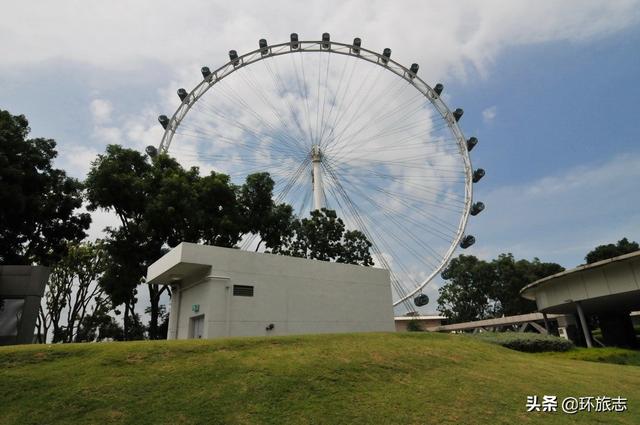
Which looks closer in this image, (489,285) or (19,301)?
(19,301)

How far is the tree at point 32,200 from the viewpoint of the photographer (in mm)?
24266

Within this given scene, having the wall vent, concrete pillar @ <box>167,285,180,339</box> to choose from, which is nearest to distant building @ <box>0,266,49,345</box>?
concrete pillar @ <box>167,285,180,339</box>

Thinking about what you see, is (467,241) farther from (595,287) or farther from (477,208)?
(595,287)

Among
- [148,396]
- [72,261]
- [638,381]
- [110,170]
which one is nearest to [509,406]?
[638,381]

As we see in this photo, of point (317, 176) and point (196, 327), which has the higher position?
point (317, 176)

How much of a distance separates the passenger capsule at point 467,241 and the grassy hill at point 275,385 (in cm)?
2601

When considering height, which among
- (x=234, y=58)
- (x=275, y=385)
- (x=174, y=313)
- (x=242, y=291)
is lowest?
(x=275, y=385)

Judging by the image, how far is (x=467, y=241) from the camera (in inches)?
1548

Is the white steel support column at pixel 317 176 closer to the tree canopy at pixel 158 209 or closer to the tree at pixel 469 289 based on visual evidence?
the tree canopy at pixel 158 209

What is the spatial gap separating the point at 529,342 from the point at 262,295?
1318cm

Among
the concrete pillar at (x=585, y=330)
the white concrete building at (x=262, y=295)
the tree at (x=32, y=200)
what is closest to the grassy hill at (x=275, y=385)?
the white concrete building at (x=262, y=295)

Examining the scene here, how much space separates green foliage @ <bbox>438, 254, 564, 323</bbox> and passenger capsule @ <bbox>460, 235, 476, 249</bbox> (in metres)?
19.7

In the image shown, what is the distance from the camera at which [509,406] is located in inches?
377

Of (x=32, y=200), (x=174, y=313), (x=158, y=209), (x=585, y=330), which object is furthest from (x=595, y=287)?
(x=32, y=200)
